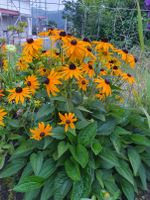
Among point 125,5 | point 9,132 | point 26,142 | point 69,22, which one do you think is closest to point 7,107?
point 9,132

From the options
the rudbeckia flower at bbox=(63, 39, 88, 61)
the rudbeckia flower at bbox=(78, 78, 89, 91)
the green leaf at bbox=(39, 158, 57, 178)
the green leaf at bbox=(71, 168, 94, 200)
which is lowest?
the green leaf at bbox=(71, 168, 94, 200)

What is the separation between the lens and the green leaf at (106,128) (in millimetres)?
1670

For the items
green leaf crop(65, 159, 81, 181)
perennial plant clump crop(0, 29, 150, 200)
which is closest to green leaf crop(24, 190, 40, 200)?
perennial plant clump crop(0, 29, 150, 200)

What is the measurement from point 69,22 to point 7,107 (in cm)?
287

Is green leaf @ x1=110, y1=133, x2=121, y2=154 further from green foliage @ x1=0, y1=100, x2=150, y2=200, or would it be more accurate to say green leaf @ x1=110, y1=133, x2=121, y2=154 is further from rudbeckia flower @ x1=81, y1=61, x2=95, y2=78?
rudbeckia flower @ x1=81, y1=61, x2=95, y2=78

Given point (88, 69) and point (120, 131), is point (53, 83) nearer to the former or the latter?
point (88, 69)

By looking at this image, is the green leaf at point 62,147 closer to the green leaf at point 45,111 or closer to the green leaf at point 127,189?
the green leaf at point 45,111

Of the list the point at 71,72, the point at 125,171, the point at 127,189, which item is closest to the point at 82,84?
the point at 71,72

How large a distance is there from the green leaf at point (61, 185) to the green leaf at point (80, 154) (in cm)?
14

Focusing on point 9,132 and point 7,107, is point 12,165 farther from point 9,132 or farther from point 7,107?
point 7,107

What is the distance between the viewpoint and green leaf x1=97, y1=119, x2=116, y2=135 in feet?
5.48

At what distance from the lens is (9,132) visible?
1.75 metres

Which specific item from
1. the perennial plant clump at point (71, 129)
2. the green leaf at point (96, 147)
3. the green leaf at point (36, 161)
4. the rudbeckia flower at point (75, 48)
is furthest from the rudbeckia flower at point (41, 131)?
the rudbeckia flower at point (75, 48)

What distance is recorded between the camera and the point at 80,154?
5.06 feet
